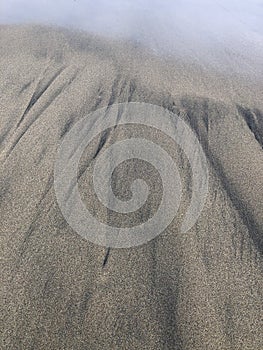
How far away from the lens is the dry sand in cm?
461

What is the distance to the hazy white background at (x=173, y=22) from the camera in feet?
31.9

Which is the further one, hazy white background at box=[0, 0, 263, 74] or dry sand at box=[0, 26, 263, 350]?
hazy white background at box=[0, 0, 263, 74]

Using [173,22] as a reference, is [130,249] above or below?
below

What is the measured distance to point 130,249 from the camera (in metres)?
5.34

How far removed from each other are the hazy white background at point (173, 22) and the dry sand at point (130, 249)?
1709 millimetres

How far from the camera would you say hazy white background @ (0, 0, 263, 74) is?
971cm

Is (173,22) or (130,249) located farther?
(173,22)

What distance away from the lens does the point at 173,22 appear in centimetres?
1112

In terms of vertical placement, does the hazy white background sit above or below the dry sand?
above

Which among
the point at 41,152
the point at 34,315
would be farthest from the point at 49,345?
the point at 41,152

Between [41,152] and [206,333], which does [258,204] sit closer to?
[206,333]

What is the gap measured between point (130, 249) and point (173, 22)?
782 cm

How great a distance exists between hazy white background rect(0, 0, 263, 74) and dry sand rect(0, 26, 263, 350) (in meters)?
1.71

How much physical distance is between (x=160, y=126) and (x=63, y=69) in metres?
2.67
